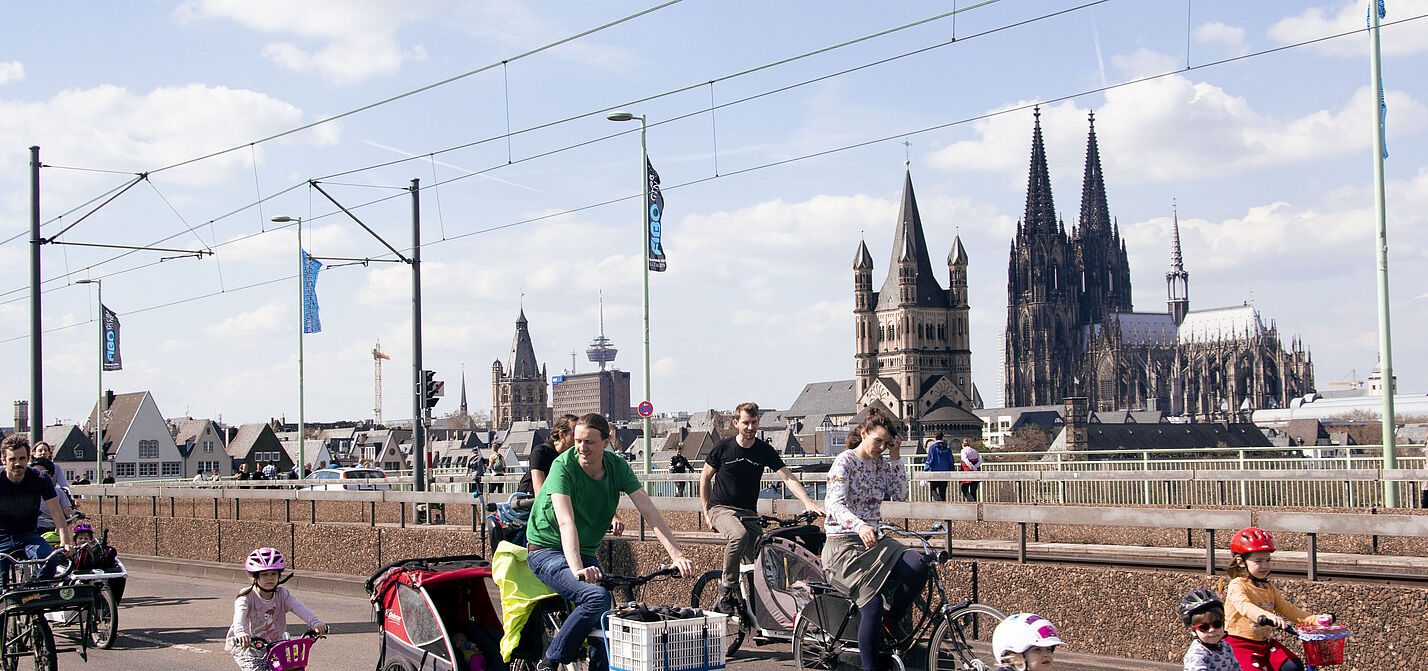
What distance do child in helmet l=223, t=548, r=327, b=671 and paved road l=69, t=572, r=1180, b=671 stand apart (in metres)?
2.64

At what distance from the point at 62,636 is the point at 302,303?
30101 millimetres

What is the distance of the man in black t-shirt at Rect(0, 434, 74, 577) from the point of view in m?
10.2

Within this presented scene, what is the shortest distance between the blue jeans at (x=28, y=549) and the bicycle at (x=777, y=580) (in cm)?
505

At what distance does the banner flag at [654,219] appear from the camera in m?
34.7

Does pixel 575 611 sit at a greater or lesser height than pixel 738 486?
lesser

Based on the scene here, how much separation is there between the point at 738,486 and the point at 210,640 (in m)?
5.00

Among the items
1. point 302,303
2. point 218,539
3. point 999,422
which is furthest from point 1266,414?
point 218,539

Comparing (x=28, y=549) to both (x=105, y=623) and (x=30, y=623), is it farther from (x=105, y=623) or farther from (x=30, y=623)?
(x=30, y=623)

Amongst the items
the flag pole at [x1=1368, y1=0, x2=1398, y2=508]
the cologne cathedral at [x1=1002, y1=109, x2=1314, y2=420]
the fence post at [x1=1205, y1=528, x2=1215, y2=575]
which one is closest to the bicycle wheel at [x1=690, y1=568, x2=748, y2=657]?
the fence post at [x1=1205, y1=528, x2=1215, y2=575]

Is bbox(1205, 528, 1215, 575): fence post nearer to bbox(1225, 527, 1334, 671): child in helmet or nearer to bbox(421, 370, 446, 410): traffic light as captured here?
bbox(1225, 527, 1334, 671): child in helmet

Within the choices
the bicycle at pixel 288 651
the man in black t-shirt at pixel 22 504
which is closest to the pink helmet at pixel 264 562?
the bicycle at pixel 288 651

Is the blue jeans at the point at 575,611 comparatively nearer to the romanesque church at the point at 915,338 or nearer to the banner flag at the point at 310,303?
the banner flag at the point at 310,303

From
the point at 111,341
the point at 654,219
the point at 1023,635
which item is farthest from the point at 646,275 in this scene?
the point at 1023,635

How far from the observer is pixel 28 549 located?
10258mm
